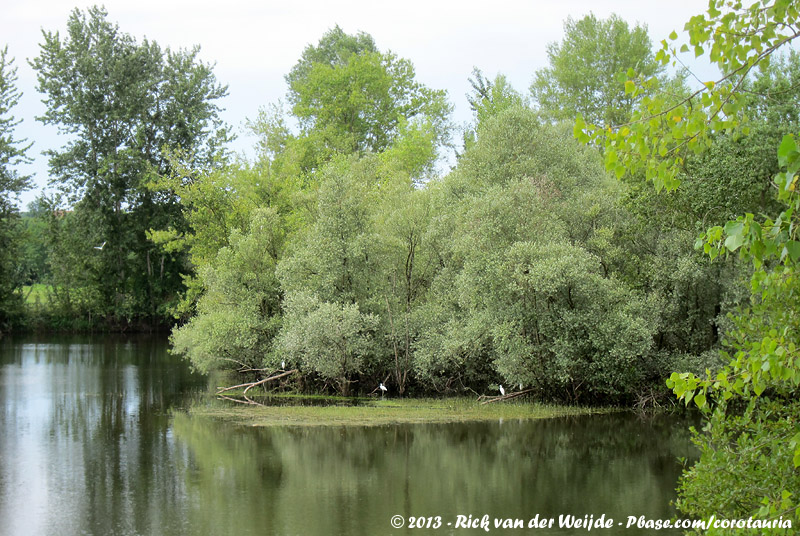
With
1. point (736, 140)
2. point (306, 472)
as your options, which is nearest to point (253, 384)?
point (306, 472)

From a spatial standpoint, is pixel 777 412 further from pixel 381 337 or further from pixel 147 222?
pixel 147 222

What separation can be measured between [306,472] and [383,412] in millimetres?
7071

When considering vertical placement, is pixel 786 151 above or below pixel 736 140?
below

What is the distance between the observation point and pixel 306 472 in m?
19.7

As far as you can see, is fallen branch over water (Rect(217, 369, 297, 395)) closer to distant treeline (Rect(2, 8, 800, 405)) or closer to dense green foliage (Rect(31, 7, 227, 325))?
distant treeline (Rect(2, 8, 800, 405))

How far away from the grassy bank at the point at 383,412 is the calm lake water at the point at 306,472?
79 cm

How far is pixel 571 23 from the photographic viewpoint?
2151 inches

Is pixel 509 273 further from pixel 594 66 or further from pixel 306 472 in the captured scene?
pixel 594 66

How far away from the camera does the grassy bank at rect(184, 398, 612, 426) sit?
25.3m

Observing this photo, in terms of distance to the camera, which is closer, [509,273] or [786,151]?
[786,151]

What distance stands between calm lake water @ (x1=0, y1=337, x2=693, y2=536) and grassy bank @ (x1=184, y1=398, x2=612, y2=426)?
787 mm

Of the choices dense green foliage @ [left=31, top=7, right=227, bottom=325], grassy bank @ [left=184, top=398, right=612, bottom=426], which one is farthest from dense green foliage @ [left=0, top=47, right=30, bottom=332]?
grassy bank @ [left=184, top=398, right=612, bottom=426]

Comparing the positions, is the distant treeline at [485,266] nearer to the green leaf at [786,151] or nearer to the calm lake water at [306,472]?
the calm lake water at [306,472]

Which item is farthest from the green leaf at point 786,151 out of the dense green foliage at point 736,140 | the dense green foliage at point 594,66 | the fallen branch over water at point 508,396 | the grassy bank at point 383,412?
the dense green foliage at point 594,66
